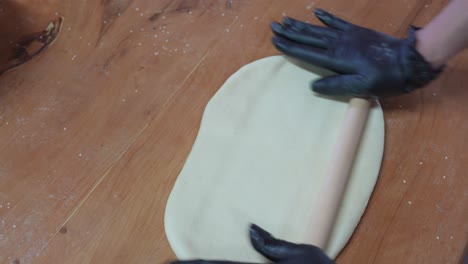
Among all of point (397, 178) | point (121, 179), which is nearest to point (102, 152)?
point (121, 179)

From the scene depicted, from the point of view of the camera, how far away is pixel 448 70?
0.85 m

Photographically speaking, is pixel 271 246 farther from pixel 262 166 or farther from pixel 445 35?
pixel 445 35

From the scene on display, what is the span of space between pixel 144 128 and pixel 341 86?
340 mm

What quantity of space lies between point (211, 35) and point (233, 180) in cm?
30

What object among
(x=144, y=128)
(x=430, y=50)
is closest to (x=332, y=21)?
(x=430, y=50)

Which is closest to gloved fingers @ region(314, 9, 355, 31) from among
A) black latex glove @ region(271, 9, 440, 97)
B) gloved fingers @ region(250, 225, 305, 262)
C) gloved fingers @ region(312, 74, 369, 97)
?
black latex glove @ region(271, 9, 440, 97)

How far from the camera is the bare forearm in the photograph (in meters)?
0.73

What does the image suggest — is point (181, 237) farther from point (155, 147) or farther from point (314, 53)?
point (314, 53)

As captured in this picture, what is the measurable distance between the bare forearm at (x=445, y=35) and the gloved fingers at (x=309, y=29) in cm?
14

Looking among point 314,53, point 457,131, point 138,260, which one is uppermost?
point 314,53

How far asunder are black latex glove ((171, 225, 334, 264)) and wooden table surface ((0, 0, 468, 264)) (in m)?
0.11

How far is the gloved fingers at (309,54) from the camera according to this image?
78 cm

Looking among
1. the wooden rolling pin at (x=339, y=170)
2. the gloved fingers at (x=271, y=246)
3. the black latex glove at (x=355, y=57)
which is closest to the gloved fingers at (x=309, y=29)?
the black latex glove at (x=355, y=57)

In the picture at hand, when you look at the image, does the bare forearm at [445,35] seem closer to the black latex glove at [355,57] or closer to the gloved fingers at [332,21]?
the black latex glove at [355,57]
